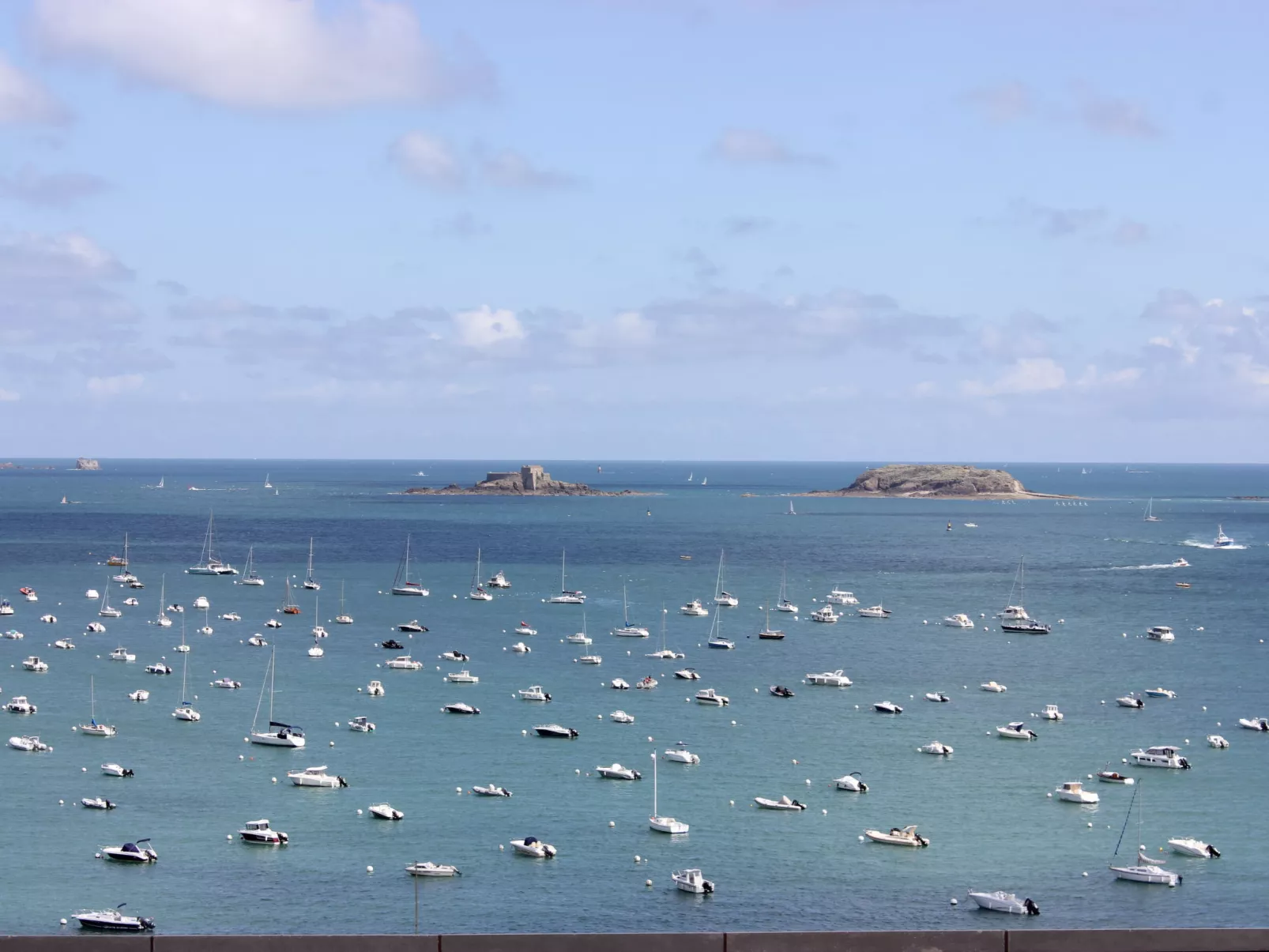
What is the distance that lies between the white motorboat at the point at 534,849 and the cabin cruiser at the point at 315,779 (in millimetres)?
12798

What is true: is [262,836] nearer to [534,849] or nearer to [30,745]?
[534,849]

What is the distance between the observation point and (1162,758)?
6688 cm

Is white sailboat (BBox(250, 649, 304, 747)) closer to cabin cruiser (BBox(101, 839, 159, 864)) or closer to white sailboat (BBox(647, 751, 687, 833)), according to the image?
cabin cruiser (BBox(101, 839, 159, 864))

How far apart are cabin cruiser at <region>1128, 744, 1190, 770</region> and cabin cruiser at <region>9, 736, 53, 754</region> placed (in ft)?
177

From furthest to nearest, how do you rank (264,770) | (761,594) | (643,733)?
(761,594), (643,733), (264,770)

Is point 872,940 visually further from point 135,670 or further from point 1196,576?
point 1196,576

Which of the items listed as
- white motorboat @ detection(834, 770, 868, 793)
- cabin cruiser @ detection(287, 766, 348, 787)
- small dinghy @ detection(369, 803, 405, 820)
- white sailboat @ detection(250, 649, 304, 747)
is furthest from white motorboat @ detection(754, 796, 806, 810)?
white sailboat @ detection(250, 649, 304, 747)

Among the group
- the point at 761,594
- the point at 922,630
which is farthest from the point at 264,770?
the point at 761,594

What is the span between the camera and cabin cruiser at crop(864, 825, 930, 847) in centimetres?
5338

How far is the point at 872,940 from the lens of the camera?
15797 millimetres

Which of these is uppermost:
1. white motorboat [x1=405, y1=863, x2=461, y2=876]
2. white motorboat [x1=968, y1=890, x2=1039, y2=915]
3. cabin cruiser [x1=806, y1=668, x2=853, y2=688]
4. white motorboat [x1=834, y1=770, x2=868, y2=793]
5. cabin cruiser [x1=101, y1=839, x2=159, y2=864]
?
cabin cruiser [x1=806, y1=668, x2=853, y2=688]

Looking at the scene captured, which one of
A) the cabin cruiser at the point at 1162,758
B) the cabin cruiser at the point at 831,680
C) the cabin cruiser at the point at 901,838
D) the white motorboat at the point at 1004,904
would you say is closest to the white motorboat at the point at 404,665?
the cabin cruiser at the point at 831,680

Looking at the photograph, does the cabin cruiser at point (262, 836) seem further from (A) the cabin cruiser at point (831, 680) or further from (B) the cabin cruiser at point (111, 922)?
(A) the cabin cruiser at point (831, 680)

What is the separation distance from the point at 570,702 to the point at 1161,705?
3600cm
